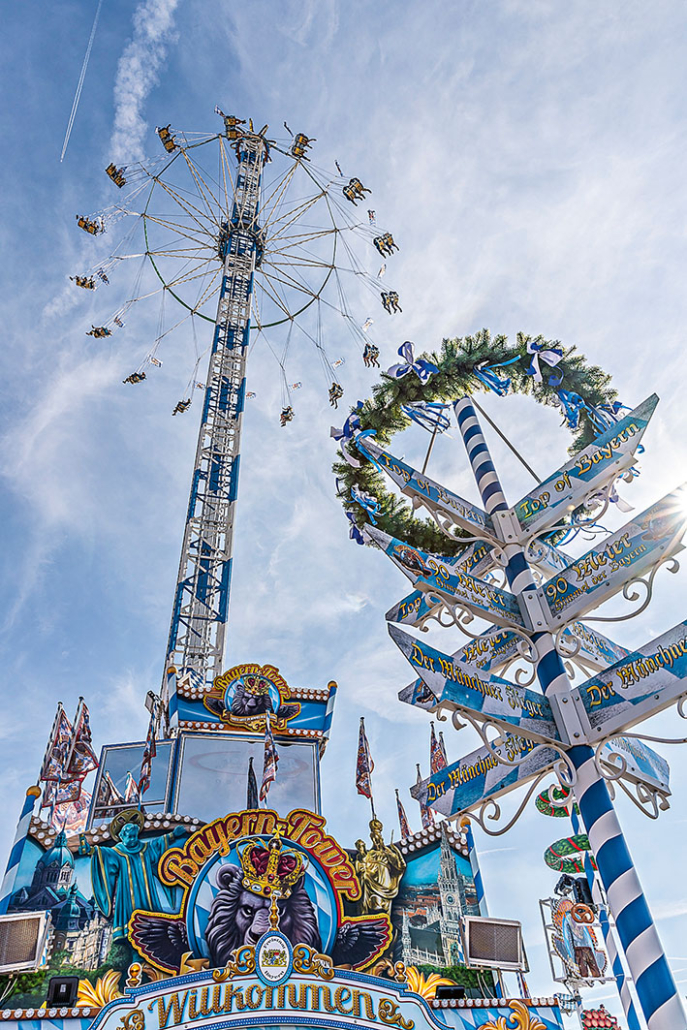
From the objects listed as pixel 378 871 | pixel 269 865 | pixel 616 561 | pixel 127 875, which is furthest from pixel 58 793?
pixel 616 561

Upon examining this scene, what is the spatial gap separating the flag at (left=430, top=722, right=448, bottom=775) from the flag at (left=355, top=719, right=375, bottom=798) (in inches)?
59.8

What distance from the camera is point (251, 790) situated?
52.8 ft

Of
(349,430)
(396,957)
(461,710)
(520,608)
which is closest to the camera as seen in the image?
(461,710)

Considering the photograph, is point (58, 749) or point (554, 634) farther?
point (58, 749)

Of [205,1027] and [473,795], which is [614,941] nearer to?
[473,795]

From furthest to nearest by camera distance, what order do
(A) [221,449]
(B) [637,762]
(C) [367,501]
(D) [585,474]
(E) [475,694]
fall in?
1. (A) [221,449]
2. (C) [367,501]
3. (D) [585,474]
4. (B) [637,762]
5. (E) [475,694]

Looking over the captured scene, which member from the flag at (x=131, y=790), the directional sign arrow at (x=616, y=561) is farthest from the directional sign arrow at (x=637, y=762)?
the flag at (x=131, y=790)

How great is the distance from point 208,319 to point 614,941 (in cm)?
3244

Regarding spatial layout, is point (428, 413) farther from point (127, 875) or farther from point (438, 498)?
point (127, 875)

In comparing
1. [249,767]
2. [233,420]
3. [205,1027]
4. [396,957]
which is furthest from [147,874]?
[233,420]

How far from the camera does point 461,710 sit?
7602mm

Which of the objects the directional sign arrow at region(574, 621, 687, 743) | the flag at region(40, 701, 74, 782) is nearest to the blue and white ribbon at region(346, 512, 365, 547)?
the directional sign arrow at region(574, 621, 687, 743)

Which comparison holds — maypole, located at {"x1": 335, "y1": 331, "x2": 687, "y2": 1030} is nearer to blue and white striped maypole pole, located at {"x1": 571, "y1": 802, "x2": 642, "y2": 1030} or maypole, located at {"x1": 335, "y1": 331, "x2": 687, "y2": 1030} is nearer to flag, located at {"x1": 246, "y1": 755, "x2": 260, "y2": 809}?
blue and white striped maypole pole, located at {"x1": 571, "y1": 802, "x2": 642, "y2": 1030}

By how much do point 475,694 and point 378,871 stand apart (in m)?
6.44
